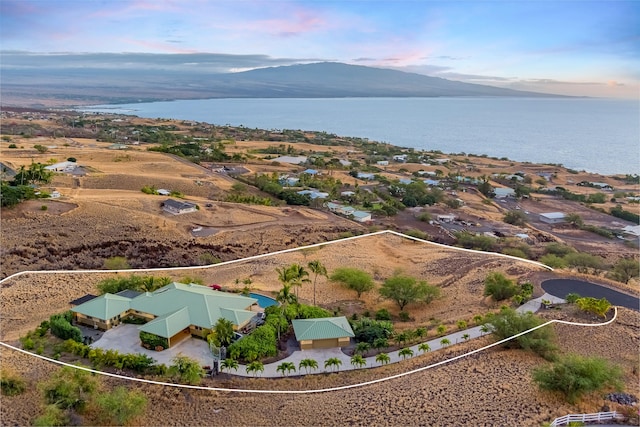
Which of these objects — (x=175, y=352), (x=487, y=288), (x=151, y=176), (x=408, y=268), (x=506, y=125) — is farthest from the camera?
(x=506, y=125)

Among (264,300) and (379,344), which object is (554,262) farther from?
(264,300)

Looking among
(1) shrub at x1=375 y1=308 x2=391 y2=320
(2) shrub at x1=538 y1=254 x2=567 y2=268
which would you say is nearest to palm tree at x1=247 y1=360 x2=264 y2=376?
(1) shrub at x1=375 y1=308 x2=391 y2=320

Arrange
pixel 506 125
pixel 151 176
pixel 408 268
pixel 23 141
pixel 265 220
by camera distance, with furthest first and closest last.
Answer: pixel 506 125 → pixel 23 141 → pixel 151 176 → pixel 265 220 → pixel 408 268

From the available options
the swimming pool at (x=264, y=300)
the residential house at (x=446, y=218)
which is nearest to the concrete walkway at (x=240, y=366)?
the swimming pool at (x=264, y=300)

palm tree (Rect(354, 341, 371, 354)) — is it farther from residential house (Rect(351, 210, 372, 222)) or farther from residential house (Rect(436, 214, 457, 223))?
residential house (Rect(436, 214, 457, 223))

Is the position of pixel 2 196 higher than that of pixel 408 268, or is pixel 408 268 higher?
pixel 2 196

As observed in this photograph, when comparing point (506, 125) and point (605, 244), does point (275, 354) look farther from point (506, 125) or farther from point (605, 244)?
point (506, 125)

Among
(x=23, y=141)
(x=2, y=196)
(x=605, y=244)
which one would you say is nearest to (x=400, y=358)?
(x=2, y=196)

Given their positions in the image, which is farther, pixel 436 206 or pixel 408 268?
pixel 436 206
